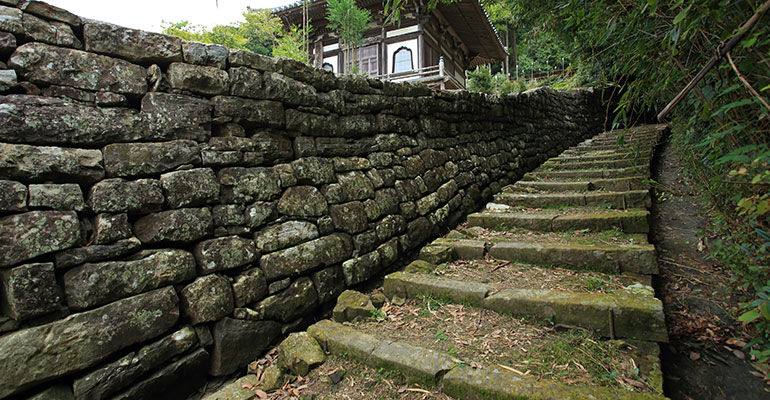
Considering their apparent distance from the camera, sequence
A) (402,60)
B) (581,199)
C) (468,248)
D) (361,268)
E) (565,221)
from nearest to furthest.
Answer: (361,268) < (468,248) < (565,221) < (581,199) < (402,60)

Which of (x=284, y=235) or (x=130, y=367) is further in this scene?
(x=284, y=235)

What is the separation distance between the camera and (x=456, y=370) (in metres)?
1.65

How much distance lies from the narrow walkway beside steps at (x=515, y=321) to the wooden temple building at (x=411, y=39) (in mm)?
9279

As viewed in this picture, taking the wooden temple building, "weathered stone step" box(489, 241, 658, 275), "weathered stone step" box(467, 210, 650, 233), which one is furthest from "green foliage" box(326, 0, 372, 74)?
"weathered stone step" box(489, 241, 658, 275)

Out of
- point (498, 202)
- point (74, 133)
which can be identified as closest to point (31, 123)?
point (74, 133)

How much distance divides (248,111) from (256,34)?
2263cm

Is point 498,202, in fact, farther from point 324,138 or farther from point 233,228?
point 233,228

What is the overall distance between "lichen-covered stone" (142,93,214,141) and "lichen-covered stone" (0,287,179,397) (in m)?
0.86

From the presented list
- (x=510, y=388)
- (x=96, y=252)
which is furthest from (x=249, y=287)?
(x=510, y=388)

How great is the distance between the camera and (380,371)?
180cm

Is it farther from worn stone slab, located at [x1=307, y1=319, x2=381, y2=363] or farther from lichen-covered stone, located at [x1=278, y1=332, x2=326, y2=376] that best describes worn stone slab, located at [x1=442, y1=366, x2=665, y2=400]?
lichen-covered stone, located at [x1=278, y1=332, x2=326, y2=376]

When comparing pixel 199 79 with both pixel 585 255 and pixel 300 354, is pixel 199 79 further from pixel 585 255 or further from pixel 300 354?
pixel 585 255

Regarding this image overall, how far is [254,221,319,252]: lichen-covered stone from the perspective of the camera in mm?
2124

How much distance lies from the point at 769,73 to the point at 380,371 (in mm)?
1998
